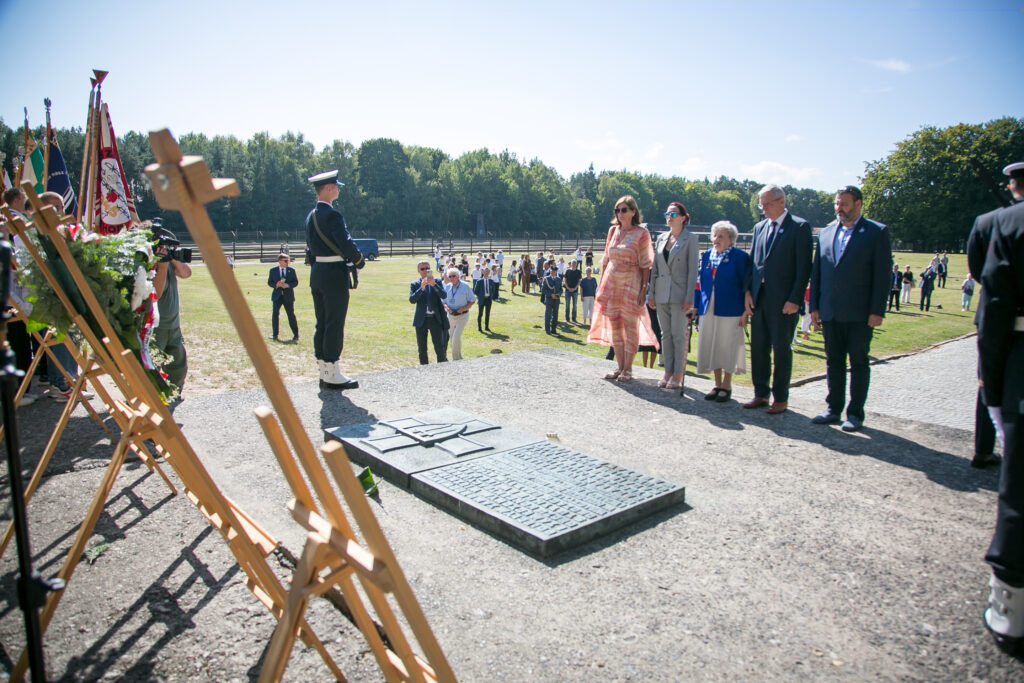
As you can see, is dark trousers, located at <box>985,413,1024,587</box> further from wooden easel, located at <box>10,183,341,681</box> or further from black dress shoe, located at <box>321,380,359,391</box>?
black dress shoe, located at <box>321,380,359,391</box>

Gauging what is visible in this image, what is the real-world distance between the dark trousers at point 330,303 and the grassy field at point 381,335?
2983 millimetres

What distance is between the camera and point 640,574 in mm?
3275

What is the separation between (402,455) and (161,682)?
2233mm

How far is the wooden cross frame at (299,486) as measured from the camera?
1462mm

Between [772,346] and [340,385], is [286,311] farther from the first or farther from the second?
[772,346]

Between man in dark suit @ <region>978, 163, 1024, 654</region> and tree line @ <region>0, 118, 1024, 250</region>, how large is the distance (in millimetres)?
50054

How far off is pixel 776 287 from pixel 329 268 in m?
4.50

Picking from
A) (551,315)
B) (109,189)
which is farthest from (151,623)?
(551,315)

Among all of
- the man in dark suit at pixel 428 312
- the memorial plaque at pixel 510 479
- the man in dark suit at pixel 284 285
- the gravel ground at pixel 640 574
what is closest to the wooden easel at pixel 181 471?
the gravel ground at pixel 640 574

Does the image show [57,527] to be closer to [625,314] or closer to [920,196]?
[625,314]

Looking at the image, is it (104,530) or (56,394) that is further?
(56,394)

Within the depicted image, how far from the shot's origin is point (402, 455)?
4.59 meters

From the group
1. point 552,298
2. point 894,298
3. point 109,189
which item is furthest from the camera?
point 894,298

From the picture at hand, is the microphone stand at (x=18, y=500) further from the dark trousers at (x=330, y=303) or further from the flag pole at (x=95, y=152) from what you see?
the flag pole at (x=95, y=152)
